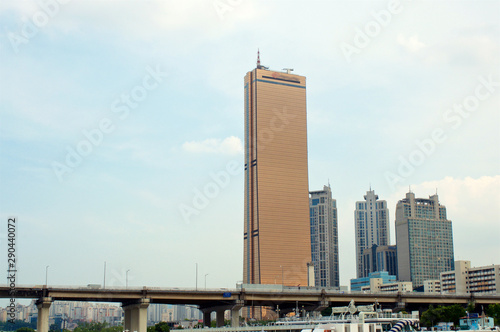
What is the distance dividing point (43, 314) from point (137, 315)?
22.5m

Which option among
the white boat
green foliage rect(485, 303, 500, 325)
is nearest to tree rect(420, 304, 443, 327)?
green foliage rect(485, 303, 500, 325)

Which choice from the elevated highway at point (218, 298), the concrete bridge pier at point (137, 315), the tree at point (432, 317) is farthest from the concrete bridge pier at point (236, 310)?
the tree at point (432, 317)

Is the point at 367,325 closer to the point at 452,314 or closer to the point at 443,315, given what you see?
the point at 452,314

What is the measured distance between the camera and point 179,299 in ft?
512

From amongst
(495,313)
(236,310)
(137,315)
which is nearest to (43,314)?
(137,315)

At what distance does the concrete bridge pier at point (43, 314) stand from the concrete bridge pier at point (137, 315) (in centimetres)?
2076

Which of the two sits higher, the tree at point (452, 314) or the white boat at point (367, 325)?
the white boat at point (367, 325)

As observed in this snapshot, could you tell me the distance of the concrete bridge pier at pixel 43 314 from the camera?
13826 cm

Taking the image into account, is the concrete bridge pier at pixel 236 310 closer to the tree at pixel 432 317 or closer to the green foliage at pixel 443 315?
the tree at pixel 432 317

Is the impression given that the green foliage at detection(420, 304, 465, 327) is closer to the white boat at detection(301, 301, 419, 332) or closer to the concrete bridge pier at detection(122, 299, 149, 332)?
the white boat at detection(301, 301, 419, 332)

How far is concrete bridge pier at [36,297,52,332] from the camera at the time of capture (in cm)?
13826

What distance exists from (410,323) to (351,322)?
356 inches

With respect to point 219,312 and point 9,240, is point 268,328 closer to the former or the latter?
point 9,240

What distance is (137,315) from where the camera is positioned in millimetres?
151750
